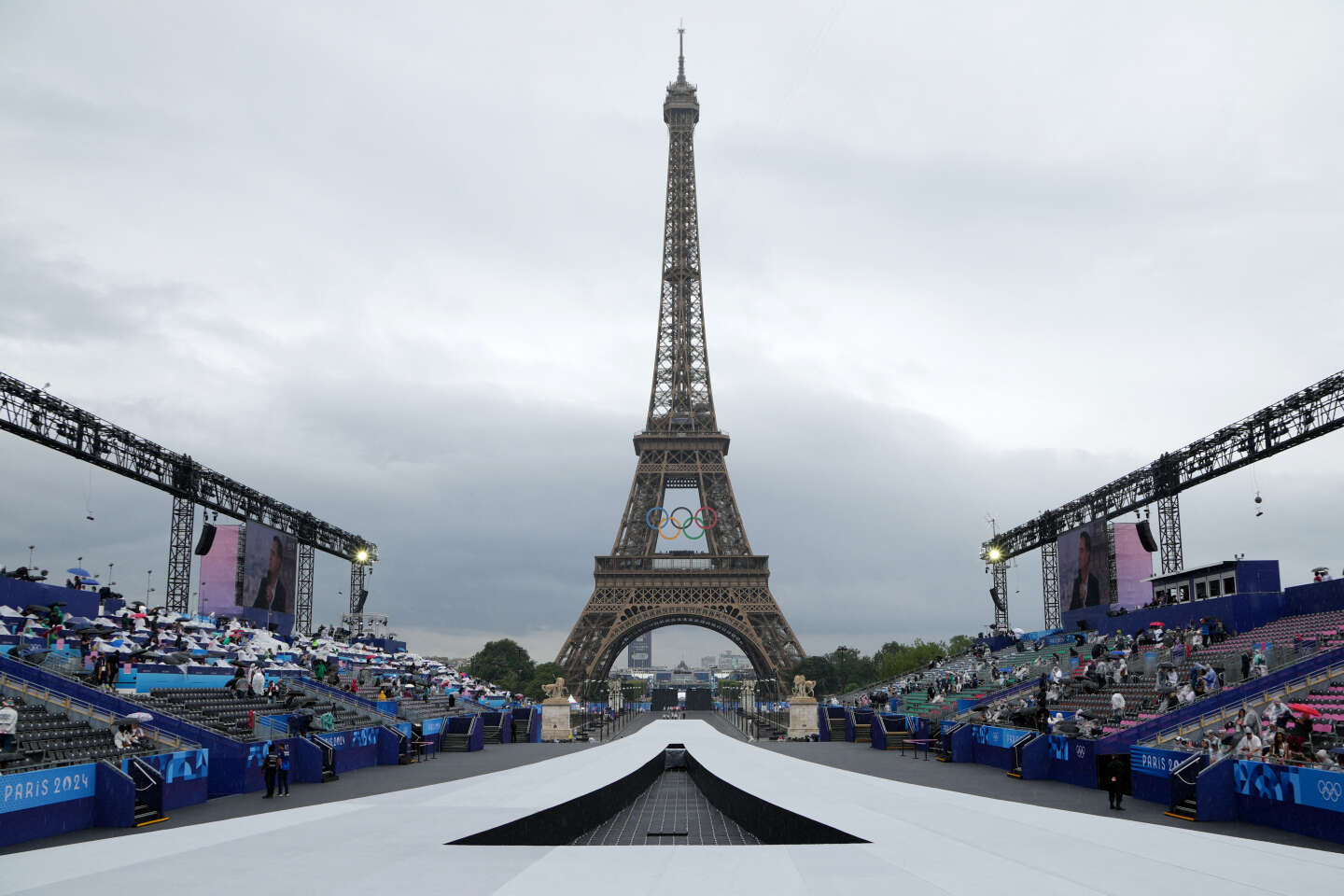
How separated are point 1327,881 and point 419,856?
31.7 feet

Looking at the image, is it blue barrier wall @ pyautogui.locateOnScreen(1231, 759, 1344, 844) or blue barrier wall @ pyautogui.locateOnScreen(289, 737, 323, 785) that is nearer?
blue barrier wall @ pyautogui.locateOnScreen(1231, 759, 1344, 844)

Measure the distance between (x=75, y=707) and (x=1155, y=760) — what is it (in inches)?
961

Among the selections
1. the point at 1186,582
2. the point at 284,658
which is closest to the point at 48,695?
the point at 284,658

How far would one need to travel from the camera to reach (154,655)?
1129 inches

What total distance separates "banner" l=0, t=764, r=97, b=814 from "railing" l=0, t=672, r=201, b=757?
162 inches

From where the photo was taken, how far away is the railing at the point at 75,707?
2089cm

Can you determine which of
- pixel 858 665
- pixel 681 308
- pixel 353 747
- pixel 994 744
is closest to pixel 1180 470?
pixel 994 744

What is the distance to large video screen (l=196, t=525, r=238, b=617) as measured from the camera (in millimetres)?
47156

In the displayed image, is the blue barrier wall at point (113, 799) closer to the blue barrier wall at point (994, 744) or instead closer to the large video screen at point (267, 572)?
the blue barrier wall at point (994, 744)

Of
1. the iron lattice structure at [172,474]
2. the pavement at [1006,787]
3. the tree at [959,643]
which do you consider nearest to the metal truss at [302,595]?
the iron lattice structure at [172,474]

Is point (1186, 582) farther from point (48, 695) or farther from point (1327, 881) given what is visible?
point (48, 695)

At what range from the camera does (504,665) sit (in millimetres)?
125875

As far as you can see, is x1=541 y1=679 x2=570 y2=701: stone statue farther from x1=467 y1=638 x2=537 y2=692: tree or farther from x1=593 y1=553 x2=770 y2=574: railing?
x1=467 y1=638 x2=537 y2=692: tree

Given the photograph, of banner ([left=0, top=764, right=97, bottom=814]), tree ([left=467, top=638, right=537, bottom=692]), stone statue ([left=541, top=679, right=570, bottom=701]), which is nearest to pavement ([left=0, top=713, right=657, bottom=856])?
banner ([left=0, top=764, right=97, bottom=814])
